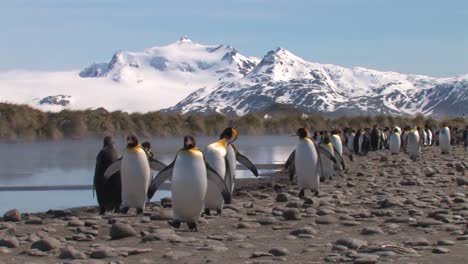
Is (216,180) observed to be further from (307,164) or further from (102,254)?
(307,164)

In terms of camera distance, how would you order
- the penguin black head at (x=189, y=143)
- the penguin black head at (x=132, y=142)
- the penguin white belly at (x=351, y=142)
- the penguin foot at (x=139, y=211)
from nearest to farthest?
the penguin black head at (x=189, y=143)
the penguin foot at (x=139, y=211)
the penguin black head at (x=132, y=142)
the penguin white belly at (x=351, y=142)

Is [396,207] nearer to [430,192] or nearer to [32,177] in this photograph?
[430,192]

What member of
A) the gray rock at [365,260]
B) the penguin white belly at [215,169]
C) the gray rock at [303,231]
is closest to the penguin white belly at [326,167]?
the penguin white belly at [215,169]

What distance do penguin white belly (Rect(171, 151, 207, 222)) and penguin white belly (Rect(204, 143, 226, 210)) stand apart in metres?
1.02

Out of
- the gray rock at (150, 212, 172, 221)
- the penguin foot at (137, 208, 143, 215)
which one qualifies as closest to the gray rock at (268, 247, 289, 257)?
the gray rock at (150, 212, 172, 221)

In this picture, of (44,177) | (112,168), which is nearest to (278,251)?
(112,168)

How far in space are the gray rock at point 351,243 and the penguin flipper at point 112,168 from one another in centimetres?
399

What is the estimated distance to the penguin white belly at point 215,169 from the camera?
859 cm

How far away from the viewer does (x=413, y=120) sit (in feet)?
204

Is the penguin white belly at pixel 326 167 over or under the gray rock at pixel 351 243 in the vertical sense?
over

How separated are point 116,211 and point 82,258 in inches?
158

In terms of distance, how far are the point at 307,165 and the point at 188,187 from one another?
3797 millimetres

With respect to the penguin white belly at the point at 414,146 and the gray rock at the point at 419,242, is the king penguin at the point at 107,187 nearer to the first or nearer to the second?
the gray rock at the point at 419,242

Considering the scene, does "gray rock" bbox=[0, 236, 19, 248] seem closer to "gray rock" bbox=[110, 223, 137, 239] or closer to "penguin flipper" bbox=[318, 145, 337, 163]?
"gray rock" bbox=[110, 223, 137, 239]
